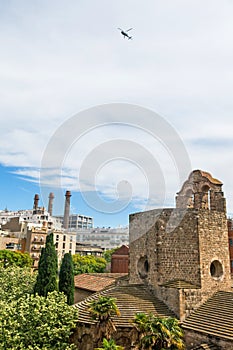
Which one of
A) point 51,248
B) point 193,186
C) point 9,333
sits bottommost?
point 9,333

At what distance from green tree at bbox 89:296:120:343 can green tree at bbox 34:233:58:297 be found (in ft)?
28.1

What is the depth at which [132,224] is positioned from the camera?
23859 millimetres

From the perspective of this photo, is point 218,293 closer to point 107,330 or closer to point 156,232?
point 156,232

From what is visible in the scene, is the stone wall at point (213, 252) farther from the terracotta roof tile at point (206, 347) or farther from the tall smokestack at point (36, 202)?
the tall smokestack at point (36, 202)

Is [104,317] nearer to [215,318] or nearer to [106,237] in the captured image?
[215,318]

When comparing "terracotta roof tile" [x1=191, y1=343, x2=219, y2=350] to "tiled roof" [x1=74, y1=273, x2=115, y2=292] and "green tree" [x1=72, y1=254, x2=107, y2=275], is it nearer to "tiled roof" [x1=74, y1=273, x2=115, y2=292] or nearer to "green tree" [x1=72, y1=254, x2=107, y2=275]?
"tiled roof" [x1=74, y1=273, x2=115, y2=292]

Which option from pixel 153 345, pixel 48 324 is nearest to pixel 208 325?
pixel 153 345

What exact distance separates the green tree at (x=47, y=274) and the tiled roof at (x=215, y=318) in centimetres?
1123

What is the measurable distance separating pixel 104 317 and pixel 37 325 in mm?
4219

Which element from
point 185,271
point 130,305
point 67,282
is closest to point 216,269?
point 185,271

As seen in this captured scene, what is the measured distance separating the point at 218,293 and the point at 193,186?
817 cm

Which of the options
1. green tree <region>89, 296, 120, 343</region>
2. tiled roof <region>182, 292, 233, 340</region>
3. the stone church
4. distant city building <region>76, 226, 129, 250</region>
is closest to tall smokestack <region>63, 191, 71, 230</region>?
distant city building <region>76, 226, 129, 250</region>

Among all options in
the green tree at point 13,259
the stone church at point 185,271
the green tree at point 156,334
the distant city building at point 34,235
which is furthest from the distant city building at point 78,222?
the green tree at point 156,334

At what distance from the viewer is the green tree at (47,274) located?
2359cm
